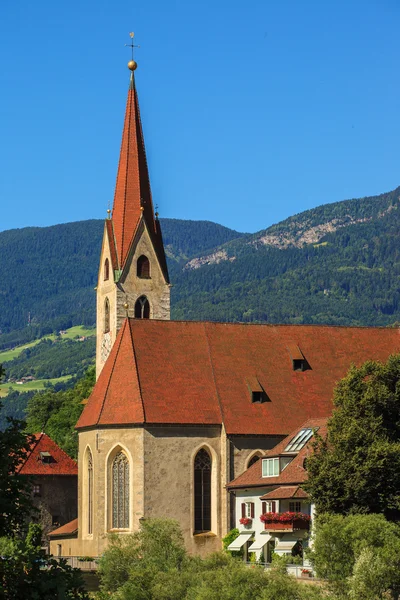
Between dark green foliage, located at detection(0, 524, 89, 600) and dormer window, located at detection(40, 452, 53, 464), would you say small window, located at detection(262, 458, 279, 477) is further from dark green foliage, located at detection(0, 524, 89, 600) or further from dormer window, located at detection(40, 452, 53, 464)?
dark green foliage, located at detection(0, 524, 89, 600)

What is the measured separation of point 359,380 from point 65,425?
6613 cm

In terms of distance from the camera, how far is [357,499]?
193 ft

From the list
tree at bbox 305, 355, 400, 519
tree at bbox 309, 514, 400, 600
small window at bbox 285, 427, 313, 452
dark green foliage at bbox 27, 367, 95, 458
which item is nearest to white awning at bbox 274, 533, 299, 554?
tree at bbox 305, 355, 400, 519

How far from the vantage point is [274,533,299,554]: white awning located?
63.0 m

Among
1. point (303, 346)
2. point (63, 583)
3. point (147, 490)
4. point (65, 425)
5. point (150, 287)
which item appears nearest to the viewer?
point (63, 583)

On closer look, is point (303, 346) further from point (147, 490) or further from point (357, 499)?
point (357, 499)

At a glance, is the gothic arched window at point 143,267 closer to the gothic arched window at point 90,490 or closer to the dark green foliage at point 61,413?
the gothic arched window at point 90,490

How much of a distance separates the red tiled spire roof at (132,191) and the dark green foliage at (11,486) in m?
55.9

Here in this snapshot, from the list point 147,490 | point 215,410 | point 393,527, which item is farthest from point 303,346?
point 393,527

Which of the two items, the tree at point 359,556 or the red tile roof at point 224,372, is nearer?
the tree at point 359,556

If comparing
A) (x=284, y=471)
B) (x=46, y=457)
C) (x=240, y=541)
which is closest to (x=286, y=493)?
(x=284, y=471)

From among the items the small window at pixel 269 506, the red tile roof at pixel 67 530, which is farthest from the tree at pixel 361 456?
the red tile roof at pixel 67 530

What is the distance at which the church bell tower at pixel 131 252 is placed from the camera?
281ft

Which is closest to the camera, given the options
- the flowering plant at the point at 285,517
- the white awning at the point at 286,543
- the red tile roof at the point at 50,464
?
the flowering plant at the point at 285,517
